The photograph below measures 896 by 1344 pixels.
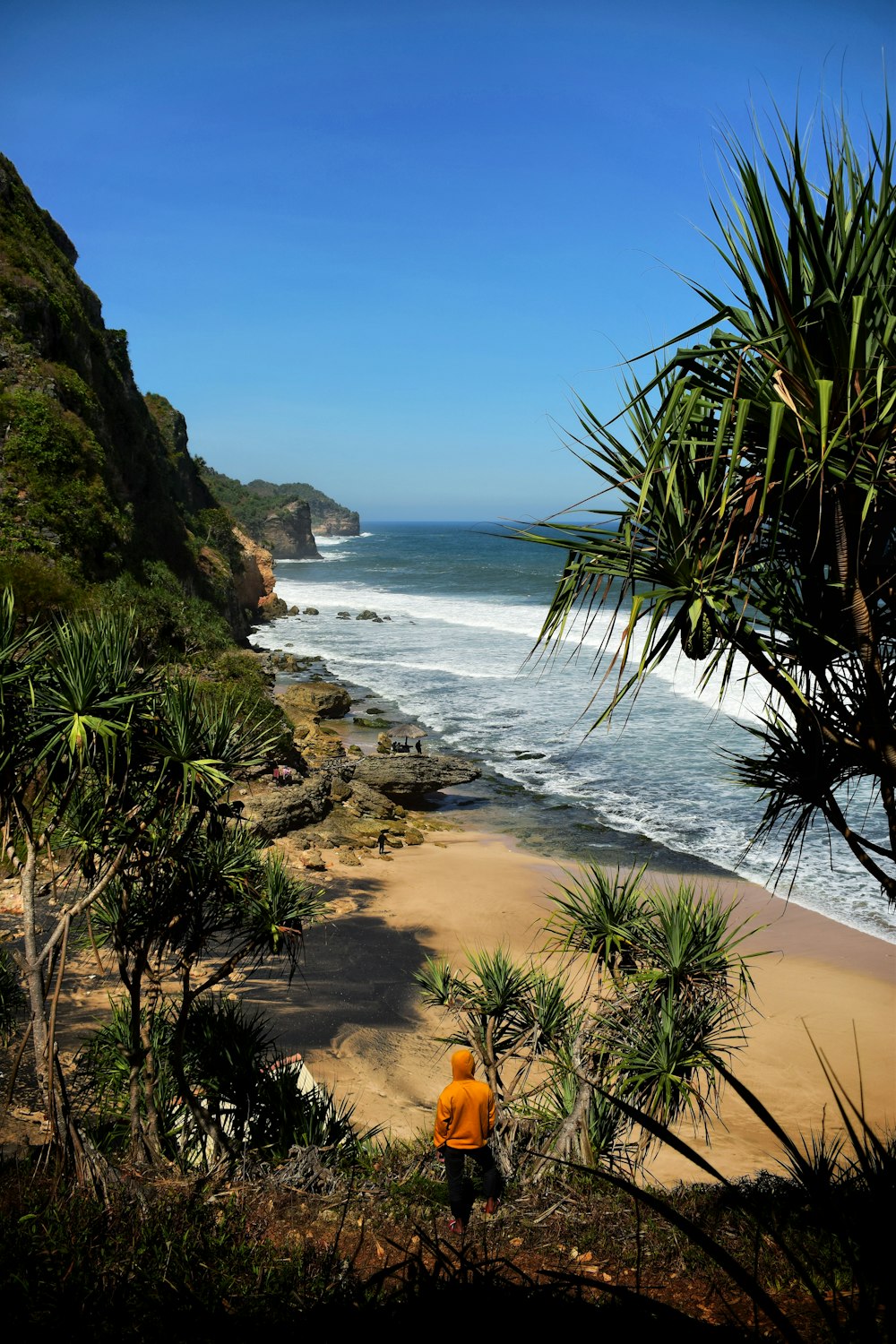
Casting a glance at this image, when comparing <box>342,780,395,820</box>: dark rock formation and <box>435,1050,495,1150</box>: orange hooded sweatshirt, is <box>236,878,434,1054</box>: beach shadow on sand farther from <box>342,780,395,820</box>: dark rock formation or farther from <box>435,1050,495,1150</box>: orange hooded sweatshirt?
<box>342,780,395,820</box>: dark rock formation

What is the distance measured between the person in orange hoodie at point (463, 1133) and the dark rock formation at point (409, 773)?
16576mm

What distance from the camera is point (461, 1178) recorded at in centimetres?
609

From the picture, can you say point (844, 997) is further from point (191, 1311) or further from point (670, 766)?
point (670, 766)

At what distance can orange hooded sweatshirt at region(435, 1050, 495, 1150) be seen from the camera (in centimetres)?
611

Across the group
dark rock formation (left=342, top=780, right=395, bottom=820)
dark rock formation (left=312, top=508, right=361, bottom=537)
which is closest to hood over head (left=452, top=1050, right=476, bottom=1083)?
dark rock formation (left=342, top=780, right=395, bottom=820)

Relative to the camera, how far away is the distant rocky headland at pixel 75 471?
2169 centimetres

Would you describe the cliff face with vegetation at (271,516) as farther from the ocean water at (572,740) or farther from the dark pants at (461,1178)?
the dark pants at (461,1178)

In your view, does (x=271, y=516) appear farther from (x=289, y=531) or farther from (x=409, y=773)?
(x=409, y=773)

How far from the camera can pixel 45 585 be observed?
18.7m

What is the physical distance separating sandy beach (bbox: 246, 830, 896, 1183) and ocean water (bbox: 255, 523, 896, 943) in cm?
157

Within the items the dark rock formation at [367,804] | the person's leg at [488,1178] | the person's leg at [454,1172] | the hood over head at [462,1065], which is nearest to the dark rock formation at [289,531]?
the dark rock formation at [367,804]

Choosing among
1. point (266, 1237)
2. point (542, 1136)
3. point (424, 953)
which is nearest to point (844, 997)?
point (424, 953)

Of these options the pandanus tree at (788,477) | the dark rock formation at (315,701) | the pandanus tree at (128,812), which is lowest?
the dark rock formation at (315,701)

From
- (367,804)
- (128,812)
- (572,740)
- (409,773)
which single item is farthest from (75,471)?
(128,812)
